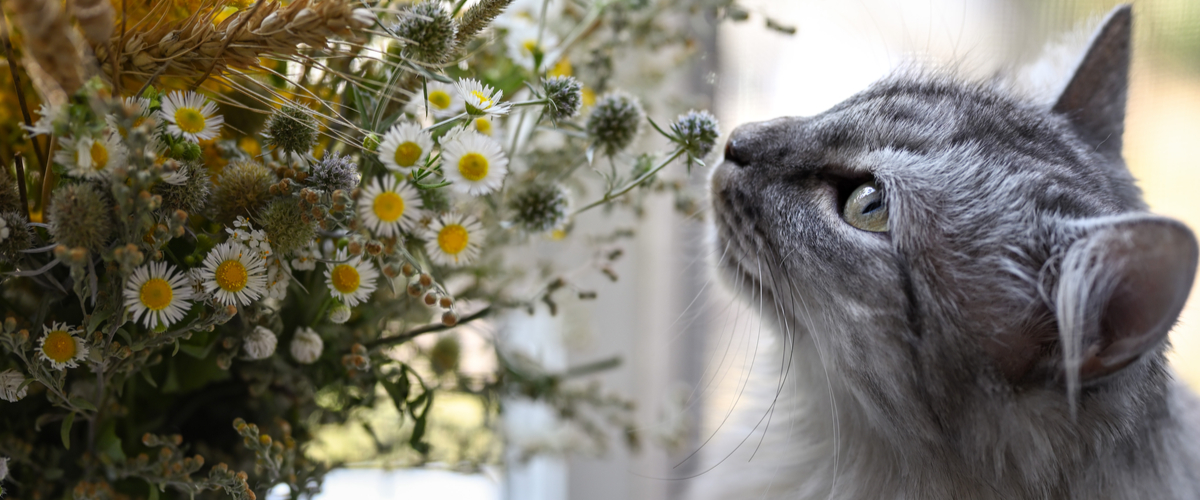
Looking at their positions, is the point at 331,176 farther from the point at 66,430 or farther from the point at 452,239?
the point at 66,430

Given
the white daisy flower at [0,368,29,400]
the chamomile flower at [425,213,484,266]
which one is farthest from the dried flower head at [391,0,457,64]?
the white daisy flower at [0,368,29,400]

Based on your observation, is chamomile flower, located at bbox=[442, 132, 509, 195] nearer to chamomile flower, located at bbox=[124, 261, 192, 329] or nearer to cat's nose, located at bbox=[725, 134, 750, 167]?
chamomile flower, located at bbox=[124, 261, 192, 329]

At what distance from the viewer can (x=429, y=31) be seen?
0.46m

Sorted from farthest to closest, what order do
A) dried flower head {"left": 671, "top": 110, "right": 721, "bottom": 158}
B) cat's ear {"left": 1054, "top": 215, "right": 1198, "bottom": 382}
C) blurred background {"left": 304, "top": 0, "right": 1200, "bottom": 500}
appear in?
blurred background {"left": 304, "top": 0, "right": 1200, "bottom": 500}
dried flower head {"left": 671, "top": 110, "right": 721, "bottom": 158}
cat's ear {"left": 1054, "top": 215, "right": 1198, "bottom": 382}

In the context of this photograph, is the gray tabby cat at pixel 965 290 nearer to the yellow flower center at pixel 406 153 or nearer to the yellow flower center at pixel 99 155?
the yellow flower center at pixel 406 153

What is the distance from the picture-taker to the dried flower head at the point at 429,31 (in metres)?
0.46

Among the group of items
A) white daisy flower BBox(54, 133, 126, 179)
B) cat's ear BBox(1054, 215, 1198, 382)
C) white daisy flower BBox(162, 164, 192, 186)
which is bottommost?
cat's ear BBox(1054, 215, 1198, 382)

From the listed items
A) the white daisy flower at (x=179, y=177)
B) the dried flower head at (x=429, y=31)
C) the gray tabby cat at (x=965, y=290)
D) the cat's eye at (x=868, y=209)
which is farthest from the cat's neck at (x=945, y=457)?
the white daisy flower at (x=179, y=177)

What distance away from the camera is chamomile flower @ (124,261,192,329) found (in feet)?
1.40

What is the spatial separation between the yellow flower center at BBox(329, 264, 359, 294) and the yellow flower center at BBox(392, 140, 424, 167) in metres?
0.09

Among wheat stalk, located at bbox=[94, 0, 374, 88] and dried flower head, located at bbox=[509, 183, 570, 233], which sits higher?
wheat stalk, located at bbox=[94, 0, 374, 88]

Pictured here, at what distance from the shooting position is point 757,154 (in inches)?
28.8

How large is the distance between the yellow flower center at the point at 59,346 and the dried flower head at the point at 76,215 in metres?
0.07

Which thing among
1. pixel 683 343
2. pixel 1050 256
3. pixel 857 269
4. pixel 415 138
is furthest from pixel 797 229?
pixel 683 343
